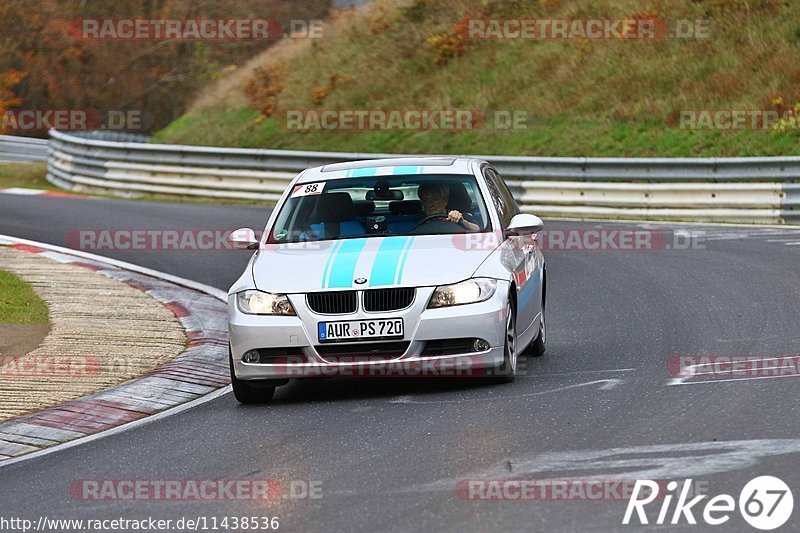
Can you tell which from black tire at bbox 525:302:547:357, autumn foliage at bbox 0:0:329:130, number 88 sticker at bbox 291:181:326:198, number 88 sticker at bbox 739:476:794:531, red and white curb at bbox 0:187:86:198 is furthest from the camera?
autumn foliage at bbox 0:0:329:130

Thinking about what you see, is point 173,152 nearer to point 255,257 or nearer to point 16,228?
point 16,228

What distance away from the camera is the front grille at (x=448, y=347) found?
900cm

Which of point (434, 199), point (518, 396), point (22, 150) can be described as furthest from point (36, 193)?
point (518, 396)

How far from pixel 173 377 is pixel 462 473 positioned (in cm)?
428

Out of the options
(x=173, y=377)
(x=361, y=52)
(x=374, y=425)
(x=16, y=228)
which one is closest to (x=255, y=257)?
(x=173, y=377)

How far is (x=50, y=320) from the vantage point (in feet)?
42.2

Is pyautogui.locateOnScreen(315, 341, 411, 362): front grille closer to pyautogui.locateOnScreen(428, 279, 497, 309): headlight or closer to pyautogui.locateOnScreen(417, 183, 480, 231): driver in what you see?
pyautogui.locateOnScreen(428, 279, 497, 309): headlight

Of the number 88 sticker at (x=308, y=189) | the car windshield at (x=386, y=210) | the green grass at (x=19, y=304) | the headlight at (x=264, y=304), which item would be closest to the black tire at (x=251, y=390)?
the headlight at (x=264, y=304)

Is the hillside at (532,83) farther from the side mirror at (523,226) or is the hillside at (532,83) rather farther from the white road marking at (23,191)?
the side mirror at (523,226)

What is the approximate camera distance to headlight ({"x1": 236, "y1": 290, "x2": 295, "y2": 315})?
9.16 meters

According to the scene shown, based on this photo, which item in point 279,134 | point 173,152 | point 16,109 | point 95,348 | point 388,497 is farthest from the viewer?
point 16,109

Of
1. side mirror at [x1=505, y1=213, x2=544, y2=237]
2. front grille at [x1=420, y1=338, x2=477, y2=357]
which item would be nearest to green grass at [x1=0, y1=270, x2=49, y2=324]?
side mirror at [x1=505, y1=213, x2=544, y2=237]

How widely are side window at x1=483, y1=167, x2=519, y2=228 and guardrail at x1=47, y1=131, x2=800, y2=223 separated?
35.1 ft

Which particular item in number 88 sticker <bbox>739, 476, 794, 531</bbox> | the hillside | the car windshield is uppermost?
the hillside
